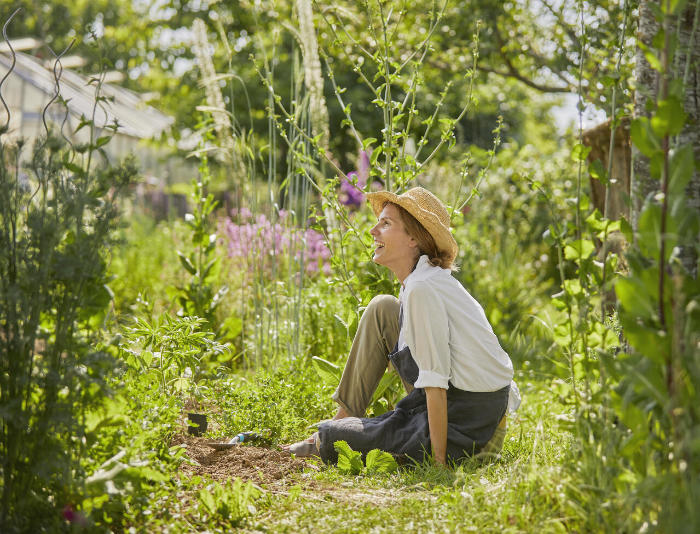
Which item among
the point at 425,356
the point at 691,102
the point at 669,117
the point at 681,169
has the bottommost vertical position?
the point at 425,356

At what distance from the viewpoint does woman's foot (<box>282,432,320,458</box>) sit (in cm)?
296

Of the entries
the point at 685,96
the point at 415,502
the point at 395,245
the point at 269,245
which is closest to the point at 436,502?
the point at 415,502

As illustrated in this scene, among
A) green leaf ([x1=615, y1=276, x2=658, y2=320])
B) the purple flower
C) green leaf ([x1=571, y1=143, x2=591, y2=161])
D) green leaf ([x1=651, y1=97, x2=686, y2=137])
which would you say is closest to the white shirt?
green leaf ([x1=571, y1=143, x2=591, y2=161])

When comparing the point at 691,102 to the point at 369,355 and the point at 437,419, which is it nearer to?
the point at 437,419

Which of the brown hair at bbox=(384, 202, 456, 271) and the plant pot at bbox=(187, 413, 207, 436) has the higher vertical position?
the brown hair at bbox=(384, 202, 456, 271)

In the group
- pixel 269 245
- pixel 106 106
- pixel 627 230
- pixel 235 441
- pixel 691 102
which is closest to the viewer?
pixel 627 230

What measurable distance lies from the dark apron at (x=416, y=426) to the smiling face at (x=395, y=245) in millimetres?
339

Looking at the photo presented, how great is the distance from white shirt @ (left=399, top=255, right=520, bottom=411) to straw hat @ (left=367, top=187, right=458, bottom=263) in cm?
14

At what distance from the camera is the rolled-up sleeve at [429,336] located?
2.70 meters

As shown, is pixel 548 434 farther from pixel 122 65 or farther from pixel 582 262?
pixel 122 65

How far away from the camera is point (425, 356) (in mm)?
2713

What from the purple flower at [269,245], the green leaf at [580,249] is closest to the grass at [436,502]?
the green leaf at [580,249]

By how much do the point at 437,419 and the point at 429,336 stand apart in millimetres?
307

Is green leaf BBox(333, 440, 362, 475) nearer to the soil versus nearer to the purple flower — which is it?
the soil
